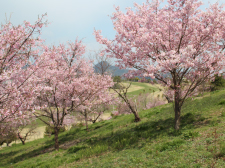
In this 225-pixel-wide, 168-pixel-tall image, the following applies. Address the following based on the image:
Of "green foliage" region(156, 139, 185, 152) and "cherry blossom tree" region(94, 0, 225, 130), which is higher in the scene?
"cherry blossom tree" region(94, 0, 225, 130)

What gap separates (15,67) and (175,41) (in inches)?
344

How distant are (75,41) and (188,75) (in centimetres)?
1444

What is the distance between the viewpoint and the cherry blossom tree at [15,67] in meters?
6.93

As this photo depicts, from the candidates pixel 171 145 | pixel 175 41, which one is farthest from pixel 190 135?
pixel 175 41

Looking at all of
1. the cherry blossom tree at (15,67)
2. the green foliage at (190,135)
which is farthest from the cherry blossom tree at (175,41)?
the cherry blossom tree at (15,67)

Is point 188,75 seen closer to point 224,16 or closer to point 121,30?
point 224,16

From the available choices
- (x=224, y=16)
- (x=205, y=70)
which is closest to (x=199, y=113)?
(x=205, y=70)

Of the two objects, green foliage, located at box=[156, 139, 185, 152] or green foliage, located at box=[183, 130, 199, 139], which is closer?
green foliage, located at box=[156, 139, 185, 152]

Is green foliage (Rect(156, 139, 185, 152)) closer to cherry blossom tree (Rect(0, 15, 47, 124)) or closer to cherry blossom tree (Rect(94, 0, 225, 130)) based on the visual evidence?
cherry blossom tree (Rect(94, 0, 225, 130))

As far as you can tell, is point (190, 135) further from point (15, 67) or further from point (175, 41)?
point (15, 67)

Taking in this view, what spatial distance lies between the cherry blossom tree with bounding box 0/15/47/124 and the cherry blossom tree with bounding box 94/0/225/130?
17.3 feet

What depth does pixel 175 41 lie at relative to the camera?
32.2 feet

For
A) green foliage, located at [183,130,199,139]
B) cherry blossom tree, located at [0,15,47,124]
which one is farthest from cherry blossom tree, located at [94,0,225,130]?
cherry blossom tree, located at [0,15,47,124]

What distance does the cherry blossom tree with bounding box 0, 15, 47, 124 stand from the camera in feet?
22.7
